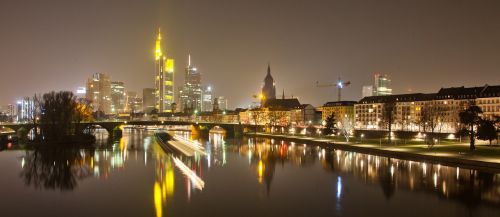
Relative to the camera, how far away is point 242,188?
3391 cm

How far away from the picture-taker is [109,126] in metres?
95.6

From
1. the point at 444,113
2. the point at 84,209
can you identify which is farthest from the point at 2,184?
the point at 444,113

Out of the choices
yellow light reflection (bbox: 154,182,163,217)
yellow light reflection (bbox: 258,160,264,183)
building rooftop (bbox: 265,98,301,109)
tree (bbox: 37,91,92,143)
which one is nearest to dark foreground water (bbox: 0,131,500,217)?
yellow light reflection (bbox: 154,182,163,217)

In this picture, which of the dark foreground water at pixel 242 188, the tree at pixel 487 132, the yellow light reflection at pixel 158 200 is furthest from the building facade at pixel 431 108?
the yellow light reflection at pixel 158 200

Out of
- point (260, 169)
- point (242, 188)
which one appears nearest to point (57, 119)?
point (260, 169)

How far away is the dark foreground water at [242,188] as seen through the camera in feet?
88.2

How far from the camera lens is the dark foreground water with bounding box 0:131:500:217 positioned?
2689 centimetres

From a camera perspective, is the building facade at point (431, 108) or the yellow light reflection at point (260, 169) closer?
the yellow light reflection at point (260, 169)

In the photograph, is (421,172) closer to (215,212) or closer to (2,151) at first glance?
(215,212)

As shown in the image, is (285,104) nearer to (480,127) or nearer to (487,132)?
(480,127)

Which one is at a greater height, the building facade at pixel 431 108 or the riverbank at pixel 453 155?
the building facade at pixel 431 108

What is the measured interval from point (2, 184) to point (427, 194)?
32.6m

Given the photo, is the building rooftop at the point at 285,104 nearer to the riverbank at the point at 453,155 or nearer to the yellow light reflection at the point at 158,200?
the riverbank at the point at 453,155

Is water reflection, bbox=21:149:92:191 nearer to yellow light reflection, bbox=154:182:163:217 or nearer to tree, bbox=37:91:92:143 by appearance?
yellow light reflection, bbox=154:182:163:217
